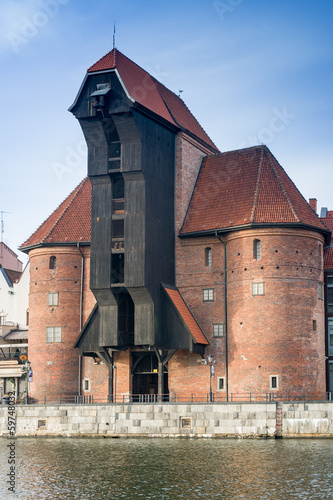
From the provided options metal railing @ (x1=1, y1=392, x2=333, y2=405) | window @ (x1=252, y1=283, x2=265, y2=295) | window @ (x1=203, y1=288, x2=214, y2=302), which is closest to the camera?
metal railing @ (x1=1, y1=392, x2=333, y2=405)

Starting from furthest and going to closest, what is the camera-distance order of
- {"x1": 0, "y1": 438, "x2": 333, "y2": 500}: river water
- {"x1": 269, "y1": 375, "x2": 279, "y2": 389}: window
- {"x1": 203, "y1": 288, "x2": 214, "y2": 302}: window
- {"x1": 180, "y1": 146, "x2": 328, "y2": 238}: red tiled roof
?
1. {"x1": 203, "y1": 288, "x2": 214, "y2": 302}: window
2. {"x1": 180, "y1": 146, "x2": 328, "y2": 238}: red tiled roof
3. {"x1": 269, "y1": 375, "x2": 279, "y2": 389}: window
4. {"x1": 0, "y1": 438, "x2": 333, "y2": 500}: river water

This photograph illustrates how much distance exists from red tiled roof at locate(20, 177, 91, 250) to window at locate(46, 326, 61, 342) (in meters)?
6.30

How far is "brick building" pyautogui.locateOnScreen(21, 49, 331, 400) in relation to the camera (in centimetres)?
5353

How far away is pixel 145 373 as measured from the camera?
189ft

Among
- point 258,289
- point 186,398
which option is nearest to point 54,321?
point 186,398

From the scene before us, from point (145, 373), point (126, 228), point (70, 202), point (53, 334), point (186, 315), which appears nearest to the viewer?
point (126, 228)

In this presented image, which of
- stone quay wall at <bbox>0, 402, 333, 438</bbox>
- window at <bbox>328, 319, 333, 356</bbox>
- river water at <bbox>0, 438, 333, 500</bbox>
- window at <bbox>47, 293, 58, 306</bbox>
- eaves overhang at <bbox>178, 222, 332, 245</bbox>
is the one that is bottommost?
river water at <bbox>0, 438, 333, 500</bbox>

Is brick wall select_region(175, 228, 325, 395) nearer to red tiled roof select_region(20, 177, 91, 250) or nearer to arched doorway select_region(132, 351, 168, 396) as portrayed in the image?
arched doorway select_region(132, 351, 168, 396)

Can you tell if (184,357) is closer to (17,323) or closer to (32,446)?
(32,446)

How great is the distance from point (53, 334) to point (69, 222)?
853 cm

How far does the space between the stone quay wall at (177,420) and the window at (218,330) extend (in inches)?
266

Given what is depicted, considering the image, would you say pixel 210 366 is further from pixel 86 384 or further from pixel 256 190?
pixel 256 190

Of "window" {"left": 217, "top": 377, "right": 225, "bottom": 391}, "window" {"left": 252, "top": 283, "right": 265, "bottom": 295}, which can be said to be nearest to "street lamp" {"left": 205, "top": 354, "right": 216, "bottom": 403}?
"window" {"left": 217, "top": 377, "right": 225, "bottom": 391}

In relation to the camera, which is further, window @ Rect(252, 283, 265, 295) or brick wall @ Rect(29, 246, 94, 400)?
brick wall @ Rect(29, 246, 94, 400)
